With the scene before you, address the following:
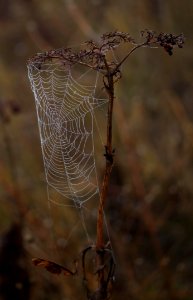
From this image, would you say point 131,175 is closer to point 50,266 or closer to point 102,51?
point 50,266

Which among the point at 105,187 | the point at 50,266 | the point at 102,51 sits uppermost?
the point at 102,51

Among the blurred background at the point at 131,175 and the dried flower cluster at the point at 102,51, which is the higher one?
the dried flower cluster at the point at 102,51


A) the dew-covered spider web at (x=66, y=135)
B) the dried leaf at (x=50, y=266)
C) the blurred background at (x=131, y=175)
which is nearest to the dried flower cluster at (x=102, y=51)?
the dew-covered spider web at (x=66, y=135)

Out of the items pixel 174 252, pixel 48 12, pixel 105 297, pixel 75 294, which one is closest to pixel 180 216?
pixel 174 252

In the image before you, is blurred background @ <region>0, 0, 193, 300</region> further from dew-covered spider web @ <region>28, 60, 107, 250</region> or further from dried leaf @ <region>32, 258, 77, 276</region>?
dried leaf @ <region>32, 258, 77, 276</region>

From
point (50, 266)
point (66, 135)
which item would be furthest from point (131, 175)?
point (50, 266)

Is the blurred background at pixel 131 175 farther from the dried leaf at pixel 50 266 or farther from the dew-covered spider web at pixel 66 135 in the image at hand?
the dried leaf at pixel 50 266

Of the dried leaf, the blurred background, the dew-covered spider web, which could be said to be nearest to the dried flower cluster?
the dew-covered spider web

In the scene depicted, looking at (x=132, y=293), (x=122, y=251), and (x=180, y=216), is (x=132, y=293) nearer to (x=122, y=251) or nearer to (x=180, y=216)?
(x=122, y=251)

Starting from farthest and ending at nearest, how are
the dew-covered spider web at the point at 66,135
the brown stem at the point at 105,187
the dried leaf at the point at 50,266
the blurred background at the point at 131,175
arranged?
the blurred background at the point at 131,175 → the dew-covered spider web at the point at 66,135 → the dried leaf at the point at 50,266 → the brown stem at the point at 105,187
